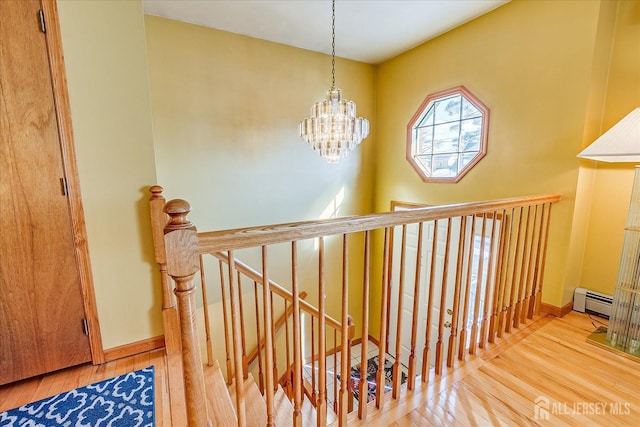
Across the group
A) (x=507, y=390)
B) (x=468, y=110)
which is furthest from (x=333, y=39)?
(x=507, y=390)

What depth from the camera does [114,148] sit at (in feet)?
5.06

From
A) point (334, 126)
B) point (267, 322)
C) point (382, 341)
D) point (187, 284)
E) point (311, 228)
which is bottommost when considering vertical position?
point (382, 341)

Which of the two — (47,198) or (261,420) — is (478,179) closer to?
(261,420)

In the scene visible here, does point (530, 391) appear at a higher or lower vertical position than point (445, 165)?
lower

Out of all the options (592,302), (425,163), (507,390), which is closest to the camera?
(507,390)

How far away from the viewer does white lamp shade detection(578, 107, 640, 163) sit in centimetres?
157

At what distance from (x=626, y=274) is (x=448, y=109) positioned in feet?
7.13

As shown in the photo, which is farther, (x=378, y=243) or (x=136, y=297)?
(x=378, y=243)

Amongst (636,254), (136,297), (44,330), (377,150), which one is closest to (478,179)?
(636,254)

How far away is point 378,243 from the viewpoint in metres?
4.34

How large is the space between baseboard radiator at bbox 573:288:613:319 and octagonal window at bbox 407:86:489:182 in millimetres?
Result: 1444

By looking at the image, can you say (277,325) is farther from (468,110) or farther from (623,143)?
(623,143)

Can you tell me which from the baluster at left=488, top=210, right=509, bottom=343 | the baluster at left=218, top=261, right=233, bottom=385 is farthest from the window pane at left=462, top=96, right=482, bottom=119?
the baluster at left=218, top=261, right=233, bottom=385

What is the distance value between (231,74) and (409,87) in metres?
2.17
